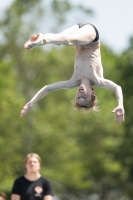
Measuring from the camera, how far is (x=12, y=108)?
6000 centimetres

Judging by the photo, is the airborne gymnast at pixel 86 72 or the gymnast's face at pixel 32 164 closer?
the airborne gymnast at pixel 86 72

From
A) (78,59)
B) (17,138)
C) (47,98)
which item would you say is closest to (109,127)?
(17,138)

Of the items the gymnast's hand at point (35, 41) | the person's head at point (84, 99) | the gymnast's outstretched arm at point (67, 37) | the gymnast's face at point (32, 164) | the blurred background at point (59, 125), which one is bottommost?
the gymnast's face at point (32, 164)

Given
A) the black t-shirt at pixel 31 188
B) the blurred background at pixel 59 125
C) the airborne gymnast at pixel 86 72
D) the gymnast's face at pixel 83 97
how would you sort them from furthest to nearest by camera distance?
the blurred background at pixel 59 125, the black t-shirt at pixel 31 188, the gymnast's face at pixel 83 97, the airborne gymnast at pixel 86 72

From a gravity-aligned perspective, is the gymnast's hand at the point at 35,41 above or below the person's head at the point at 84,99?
above

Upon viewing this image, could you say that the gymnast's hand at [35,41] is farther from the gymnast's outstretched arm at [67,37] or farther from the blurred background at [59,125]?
the blurred background at [59,125]

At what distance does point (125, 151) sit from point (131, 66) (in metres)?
6.13

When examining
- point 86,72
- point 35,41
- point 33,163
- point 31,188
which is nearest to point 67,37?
point 35,41

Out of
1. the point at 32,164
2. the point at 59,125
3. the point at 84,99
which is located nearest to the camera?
the point at 84,99

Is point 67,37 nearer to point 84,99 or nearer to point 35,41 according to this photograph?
point 35,41

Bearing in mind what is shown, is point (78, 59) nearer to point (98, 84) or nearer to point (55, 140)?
point (98, 84)

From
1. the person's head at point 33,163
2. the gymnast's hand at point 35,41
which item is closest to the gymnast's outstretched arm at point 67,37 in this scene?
the gymnast's hand at point 35,41

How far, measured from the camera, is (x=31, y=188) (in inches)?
686

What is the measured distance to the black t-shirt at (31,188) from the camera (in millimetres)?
17391
